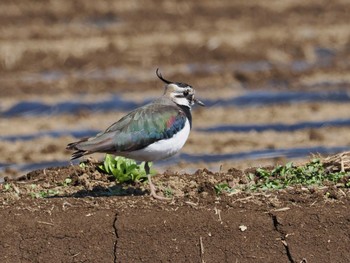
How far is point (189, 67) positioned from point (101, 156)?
6781mm

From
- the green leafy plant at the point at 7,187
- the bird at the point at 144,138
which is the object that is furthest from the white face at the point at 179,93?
the green leafy plant at the point at 7,187

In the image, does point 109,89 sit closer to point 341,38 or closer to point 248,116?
point 248,116

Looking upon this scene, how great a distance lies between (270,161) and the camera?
13586mm

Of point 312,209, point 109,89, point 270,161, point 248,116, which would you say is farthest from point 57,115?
point 312,209

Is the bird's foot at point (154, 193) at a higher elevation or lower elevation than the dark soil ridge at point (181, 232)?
higher

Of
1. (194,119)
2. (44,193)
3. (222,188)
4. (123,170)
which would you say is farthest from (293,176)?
(194,119)

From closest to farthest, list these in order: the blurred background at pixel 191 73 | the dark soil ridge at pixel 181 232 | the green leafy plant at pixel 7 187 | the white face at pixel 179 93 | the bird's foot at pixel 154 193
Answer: the dark soil ridge at pixel 181 232 < the bird's foot at pixel 154 193 < the green leafy plant at pixel 7 187 < the white face at pixel 179 93 < the blurred background at pixel 191 73

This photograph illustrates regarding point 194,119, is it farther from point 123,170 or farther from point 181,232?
point 181,232

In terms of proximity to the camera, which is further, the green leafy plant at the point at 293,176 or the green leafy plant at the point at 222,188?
the green leafy plant at the point at 293,176

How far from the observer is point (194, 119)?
16562 millimetres

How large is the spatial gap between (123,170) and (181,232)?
1724 millimetres

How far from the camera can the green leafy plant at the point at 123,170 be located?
9.92m

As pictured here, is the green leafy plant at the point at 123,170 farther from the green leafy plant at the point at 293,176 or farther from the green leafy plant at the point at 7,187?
the green leafy plant at the point at 293,176

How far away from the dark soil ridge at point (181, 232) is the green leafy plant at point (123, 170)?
1.21 metres
